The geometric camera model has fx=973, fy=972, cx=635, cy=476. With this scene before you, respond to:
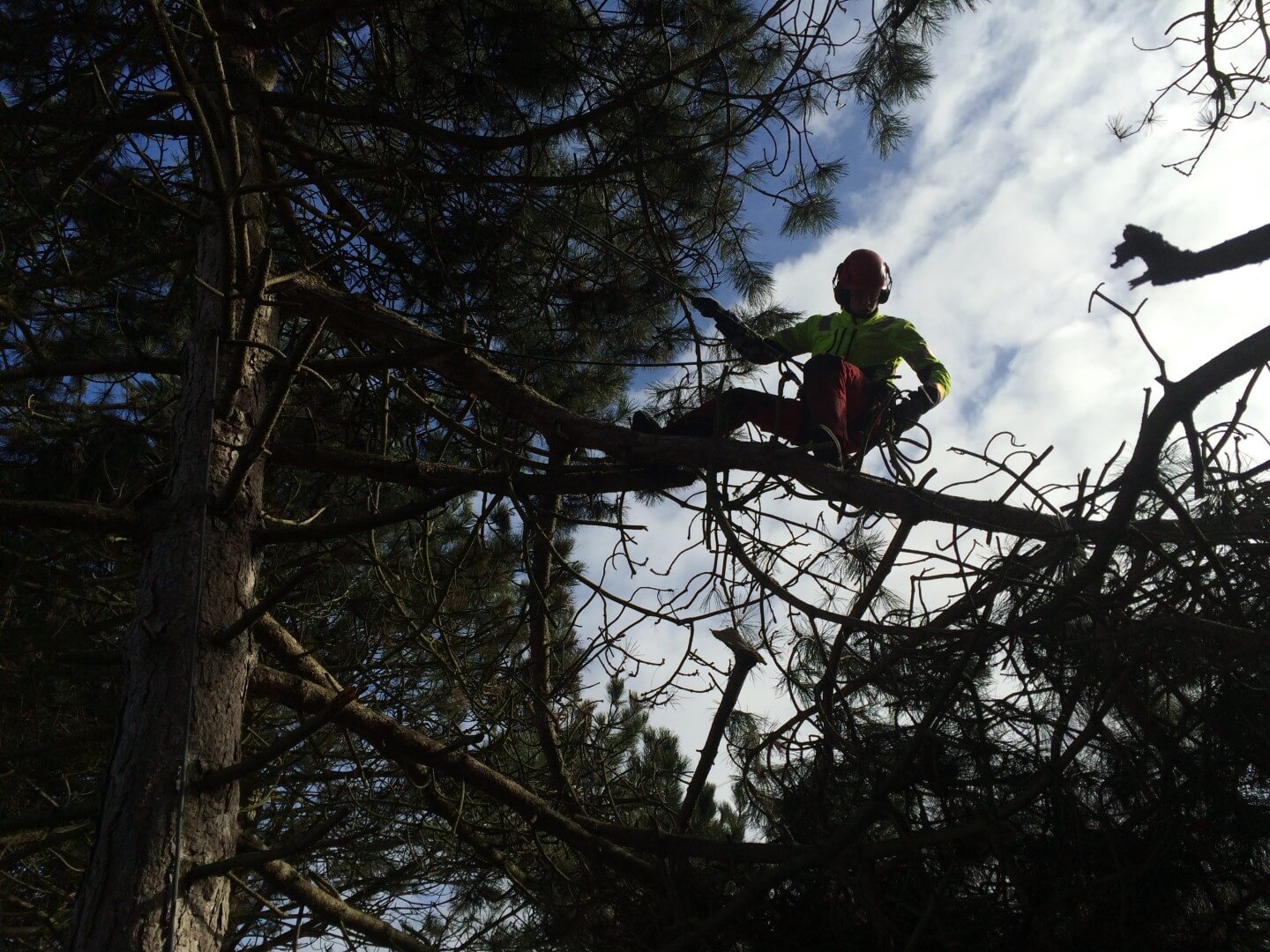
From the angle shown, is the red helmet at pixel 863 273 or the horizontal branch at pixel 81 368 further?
the red helmet at pixel 863 273

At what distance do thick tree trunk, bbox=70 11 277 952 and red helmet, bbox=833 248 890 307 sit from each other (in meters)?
2.49

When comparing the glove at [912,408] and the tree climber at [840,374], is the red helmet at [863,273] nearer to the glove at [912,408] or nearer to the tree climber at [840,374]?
the tree climber at [840,374]

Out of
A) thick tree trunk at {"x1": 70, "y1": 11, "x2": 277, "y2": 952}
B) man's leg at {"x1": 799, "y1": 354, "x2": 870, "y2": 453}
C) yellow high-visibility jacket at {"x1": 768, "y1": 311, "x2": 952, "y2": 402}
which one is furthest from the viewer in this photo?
yellow high-visibility jacket at {"x1": 768, "y1": 311, "x2": 952, "y2": 402}

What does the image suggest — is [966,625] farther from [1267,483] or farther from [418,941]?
[418,941]

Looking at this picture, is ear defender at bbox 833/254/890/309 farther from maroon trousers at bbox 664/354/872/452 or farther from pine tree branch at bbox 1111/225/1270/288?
pine tree branch at bbox 1111/225/1270/288

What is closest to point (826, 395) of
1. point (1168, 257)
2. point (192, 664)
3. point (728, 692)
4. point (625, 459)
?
point (625, 459)

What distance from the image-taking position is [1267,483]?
2.47 m

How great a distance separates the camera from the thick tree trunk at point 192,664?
7.62ft

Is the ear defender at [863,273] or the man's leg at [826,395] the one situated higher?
the ear defender at [863,273]

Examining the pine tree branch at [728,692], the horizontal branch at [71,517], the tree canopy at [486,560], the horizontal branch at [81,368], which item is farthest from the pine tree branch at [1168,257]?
the horizontal branch at [81,368]

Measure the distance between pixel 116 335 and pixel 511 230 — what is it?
6.91 ft

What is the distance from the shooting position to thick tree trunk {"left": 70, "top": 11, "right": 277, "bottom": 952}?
2.32m

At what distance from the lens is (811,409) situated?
12.0 feet

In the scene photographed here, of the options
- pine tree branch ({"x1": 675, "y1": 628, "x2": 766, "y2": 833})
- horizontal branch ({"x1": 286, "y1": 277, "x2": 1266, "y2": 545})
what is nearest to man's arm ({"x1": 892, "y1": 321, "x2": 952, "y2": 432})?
horizontal branch ({"x1": 286, "y1": 277, "x2": 1266, "y2": 545})
